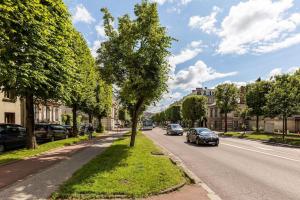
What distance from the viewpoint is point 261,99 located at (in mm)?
47219

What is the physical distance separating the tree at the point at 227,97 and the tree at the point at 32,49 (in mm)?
38580

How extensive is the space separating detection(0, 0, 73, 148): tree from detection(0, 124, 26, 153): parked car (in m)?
1.89

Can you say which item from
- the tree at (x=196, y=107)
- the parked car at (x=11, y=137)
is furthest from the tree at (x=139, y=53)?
the tree at (x=196, y=107)

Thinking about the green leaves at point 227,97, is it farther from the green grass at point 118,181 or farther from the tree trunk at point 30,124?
the green grass at point 118,181

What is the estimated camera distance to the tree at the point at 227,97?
54406 millimetres

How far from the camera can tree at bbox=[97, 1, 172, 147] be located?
17453mm

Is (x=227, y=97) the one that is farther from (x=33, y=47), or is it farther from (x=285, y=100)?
(x=33, y=47)

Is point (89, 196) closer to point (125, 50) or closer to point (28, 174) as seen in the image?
point (28, 174)

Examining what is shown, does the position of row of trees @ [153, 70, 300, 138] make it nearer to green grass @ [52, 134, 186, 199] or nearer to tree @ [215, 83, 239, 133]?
tree @ [215, 83, 239, 133]

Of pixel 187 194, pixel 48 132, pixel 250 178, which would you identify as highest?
pixel 48 132

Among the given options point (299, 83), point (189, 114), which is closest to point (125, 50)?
point (299, 83)

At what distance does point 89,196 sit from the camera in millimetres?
8094

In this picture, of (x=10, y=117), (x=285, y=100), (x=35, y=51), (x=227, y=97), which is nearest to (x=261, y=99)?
(x=227, y=97)

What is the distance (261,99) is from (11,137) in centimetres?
3646
